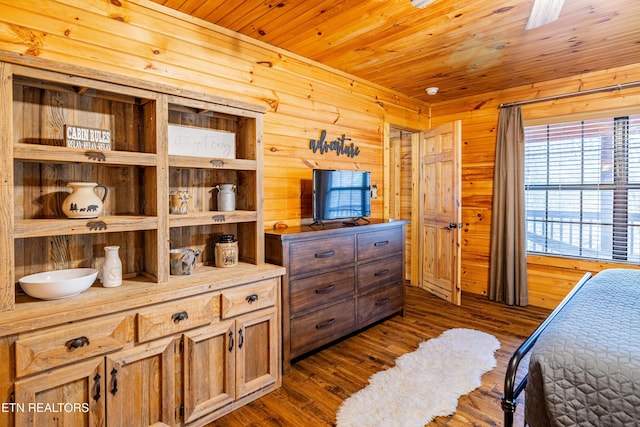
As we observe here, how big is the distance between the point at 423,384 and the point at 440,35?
256 centimetres

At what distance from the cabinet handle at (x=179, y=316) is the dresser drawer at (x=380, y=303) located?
1.65 meters

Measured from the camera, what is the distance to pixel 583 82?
3.69 metres

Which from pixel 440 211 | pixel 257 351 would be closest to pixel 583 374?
pixel 257 351

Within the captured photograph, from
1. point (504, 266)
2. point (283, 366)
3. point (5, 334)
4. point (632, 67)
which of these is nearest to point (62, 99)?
point (5, 334)

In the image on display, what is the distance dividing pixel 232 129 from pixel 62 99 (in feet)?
3.29

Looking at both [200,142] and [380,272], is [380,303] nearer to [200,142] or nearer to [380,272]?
[380,272]

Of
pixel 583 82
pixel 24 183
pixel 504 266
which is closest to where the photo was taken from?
pixel 24 183

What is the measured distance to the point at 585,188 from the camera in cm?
374

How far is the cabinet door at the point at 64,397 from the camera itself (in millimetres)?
1417

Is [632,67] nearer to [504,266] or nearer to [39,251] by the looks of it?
[504,266]

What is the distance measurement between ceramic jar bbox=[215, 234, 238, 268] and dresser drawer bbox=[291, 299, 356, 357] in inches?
25.8

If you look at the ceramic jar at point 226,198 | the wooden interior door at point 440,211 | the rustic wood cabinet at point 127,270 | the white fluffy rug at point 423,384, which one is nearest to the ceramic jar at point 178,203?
the rustic wood cabinet at point 127,270

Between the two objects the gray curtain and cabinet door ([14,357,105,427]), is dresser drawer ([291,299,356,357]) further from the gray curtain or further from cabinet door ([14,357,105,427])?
the gray curtain

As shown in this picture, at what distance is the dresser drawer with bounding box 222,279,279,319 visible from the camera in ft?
6.76
